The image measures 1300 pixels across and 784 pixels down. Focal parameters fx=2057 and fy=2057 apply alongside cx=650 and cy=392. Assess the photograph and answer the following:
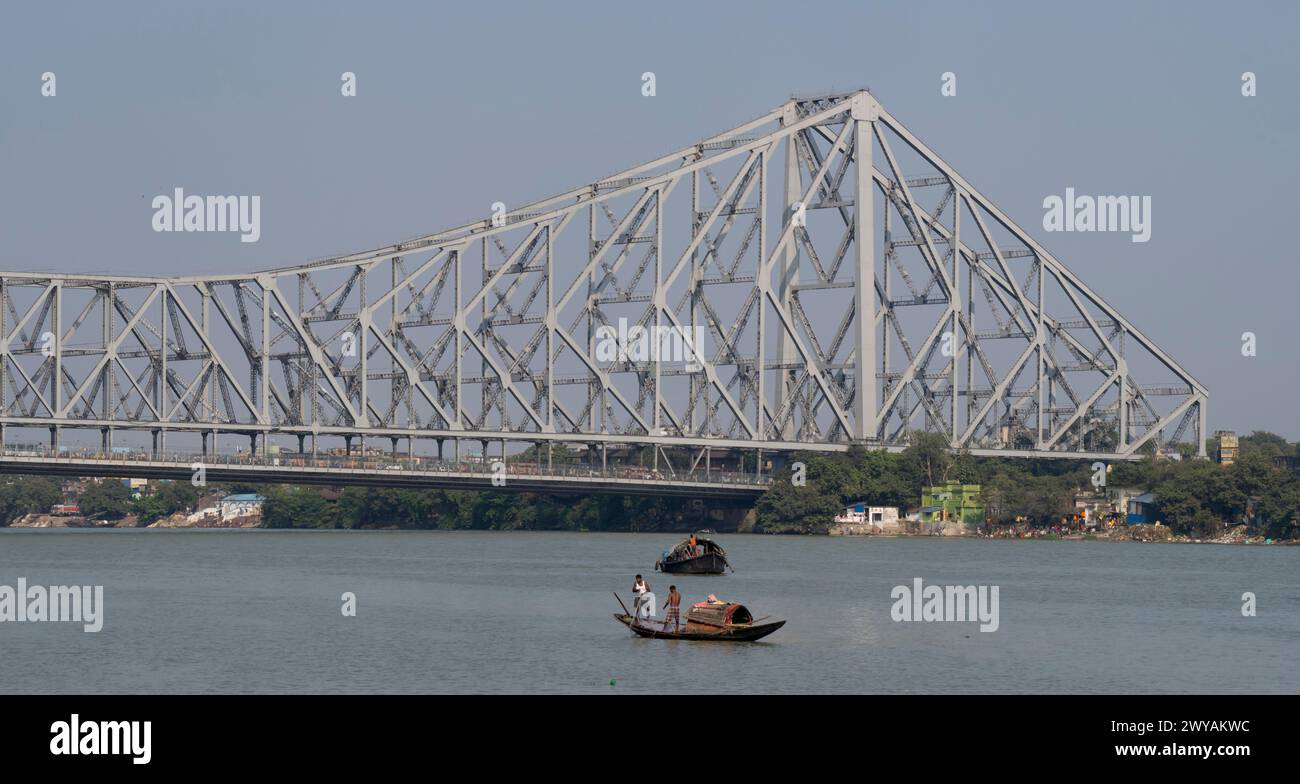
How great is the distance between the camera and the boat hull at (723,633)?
159 feet

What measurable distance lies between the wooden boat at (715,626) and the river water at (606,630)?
0.99 ft

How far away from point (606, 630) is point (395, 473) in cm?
6695

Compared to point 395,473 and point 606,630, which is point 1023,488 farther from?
point 606,630

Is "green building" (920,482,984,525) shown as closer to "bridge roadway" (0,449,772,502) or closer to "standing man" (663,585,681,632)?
"bridge roadway" (0,449,772,502)

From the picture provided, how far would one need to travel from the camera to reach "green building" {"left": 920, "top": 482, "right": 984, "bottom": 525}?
422ft

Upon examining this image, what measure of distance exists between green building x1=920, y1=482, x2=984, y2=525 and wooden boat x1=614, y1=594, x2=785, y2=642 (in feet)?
263

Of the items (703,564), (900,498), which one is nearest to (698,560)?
(703,564)

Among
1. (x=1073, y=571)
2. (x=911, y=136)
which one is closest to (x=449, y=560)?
(x=1073, y=571)

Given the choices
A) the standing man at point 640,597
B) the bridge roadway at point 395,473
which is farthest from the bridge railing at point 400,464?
the standing man at point 640,597

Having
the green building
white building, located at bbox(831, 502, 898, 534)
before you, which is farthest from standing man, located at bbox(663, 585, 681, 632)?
the green building

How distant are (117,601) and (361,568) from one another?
21.3 metres

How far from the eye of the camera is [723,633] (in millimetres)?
48531

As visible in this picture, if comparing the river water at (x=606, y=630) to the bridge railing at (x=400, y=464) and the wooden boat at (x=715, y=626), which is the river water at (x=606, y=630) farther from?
the bridge railing at (x=400, y=464)
